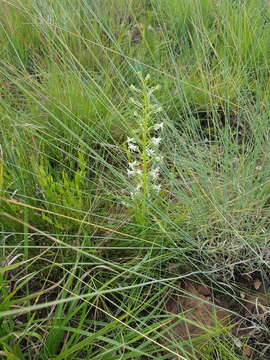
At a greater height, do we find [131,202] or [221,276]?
[131,202]

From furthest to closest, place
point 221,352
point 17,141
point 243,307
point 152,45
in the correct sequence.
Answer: point 152,45 < point 17,141 < point 243,307 < point 221,352

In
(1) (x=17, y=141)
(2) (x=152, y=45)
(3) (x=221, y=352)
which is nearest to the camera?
(3) (x=221, y=352)

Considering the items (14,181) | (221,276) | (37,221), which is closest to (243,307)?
(221,276)

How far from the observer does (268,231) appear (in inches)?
54.4

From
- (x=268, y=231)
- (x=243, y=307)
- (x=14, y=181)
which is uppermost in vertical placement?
(x=14, y=181)

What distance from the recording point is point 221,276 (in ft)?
4.53

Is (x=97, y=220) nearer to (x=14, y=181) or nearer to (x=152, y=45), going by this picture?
(x=14, y=181)

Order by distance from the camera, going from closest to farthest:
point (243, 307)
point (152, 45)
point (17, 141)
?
1. point (243, 307)
2. point (17, 141)
3. point (152, 45)

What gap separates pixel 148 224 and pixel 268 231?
1.42 ft

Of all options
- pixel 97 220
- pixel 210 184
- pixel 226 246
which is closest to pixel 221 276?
pixel 226 246

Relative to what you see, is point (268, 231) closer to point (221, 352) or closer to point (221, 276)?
point (221, 276)

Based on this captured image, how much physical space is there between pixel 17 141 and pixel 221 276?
3.12ft

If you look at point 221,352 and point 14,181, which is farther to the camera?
point 14,181

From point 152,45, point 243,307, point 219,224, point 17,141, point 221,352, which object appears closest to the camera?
point 221,352
